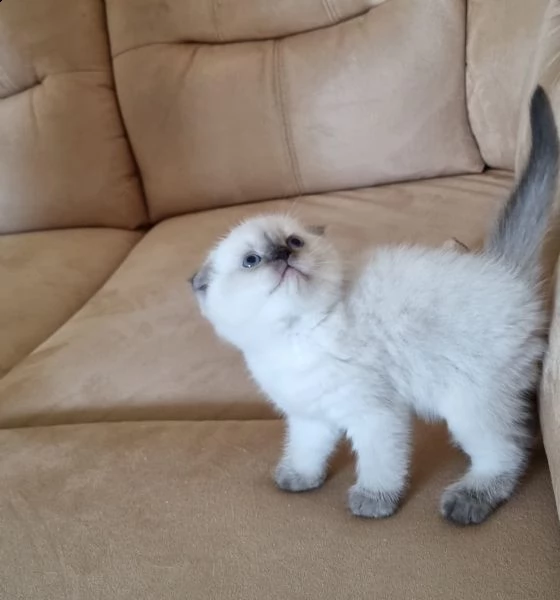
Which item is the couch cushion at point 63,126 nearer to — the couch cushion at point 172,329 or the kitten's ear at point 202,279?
the couch cushion at point 172,329

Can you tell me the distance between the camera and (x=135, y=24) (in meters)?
1.94

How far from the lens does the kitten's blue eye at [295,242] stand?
3.20 ft

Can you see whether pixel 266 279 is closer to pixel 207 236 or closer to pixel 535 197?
pixel 535 197

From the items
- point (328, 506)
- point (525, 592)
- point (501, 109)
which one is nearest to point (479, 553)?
point (525, 592)

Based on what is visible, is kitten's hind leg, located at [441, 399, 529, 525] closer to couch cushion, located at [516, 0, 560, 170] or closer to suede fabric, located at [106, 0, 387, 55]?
couch cushion, located at [516, 0, 560, 170]

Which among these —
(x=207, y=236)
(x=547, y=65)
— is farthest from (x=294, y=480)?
(x=207, y=236)

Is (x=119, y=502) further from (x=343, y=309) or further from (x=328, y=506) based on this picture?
(x=343, y=309)

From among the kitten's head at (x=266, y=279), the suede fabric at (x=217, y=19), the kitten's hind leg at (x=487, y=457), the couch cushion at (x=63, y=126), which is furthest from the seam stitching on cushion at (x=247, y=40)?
the kitten's hind leg at (x=487, y=457)

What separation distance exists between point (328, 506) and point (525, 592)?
274mm

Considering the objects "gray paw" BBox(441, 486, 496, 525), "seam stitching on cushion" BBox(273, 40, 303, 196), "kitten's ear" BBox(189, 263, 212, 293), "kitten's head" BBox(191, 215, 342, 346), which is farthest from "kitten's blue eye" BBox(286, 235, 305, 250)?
"seam stitching on cushion" BBox(273, 40, 303, 196)

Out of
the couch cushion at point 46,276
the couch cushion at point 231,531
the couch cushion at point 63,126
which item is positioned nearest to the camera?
the couch cushion at point 231,531

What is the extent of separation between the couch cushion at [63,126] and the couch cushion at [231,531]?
3.35ft

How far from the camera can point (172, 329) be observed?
1413 millimetres

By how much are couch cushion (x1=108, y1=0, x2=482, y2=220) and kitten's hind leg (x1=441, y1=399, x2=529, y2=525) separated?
0.97m
